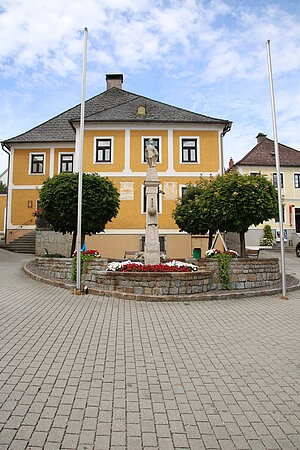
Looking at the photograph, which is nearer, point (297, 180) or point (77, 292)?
point (77, 292)

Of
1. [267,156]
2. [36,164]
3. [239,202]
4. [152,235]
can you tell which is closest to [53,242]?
[36,164]

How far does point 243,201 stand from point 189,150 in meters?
11.5

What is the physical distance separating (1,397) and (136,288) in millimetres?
5681

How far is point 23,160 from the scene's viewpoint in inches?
938

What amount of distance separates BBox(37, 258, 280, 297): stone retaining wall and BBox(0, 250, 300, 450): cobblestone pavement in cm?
150

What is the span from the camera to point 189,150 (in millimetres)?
21297

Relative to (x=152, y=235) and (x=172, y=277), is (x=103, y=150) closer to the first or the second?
(x=152, y=235)

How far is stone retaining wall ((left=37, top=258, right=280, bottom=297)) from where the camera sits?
8.98 metres

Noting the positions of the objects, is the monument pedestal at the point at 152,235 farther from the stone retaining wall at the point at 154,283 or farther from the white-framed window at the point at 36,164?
the white-framed window at the point at 36,164

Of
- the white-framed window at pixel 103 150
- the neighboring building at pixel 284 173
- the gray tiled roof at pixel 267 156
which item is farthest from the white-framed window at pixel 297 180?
the white-framed window at pixel 103 150

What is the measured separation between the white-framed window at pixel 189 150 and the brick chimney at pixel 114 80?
10.8 meters

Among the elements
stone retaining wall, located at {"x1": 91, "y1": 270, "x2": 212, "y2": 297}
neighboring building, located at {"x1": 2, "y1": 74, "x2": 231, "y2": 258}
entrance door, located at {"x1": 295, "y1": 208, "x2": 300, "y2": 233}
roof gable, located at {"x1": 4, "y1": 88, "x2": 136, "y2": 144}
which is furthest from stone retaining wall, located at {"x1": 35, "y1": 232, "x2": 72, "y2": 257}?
entrance door, located at {"x1": 295, "y1": 208, "x2": 300, "y2": 233}

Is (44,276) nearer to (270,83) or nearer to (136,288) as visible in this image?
(136,288)

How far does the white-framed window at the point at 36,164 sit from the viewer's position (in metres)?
23.8
